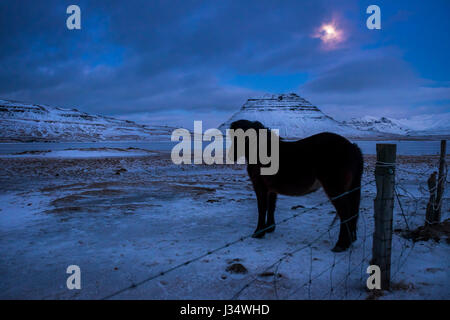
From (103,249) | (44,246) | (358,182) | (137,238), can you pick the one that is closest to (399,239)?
(358,182)

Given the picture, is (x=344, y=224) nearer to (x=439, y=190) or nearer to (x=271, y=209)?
(x=271, y=209)

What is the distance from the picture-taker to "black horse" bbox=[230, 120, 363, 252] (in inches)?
145

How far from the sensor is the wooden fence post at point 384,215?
2857mm

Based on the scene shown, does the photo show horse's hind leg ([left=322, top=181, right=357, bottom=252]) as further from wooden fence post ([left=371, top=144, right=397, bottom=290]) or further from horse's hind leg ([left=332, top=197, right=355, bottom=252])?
wooden fence post ([left=371, top=144, right=397, bottom=290])

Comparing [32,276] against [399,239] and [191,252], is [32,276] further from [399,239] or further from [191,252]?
[399,239]

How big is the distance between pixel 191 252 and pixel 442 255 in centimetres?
380

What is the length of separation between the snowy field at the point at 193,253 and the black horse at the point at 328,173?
1.04ft

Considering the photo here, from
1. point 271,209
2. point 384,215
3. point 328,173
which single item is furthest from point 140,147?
point 384,215

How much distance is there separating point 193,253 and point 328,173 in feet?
8.03

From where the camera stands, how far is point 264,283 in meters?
3.07

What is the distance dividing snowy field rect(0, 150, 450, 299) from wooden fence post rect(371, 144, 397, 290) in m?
0.31

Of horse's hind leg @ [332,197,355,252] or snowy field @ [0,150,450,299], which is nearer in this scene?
snowy field @ [0,150,450,299]


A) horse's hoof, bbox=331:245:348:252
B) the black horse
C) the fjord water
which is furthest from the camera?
the fjord water

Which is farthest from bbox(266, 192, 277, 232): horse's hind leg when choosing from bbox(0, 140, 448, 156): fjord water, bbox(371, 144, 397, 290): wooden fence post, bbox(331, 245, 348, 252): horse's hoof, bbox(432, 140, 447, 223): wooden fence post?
bbox(0, 140, 448, 156): fjord water
